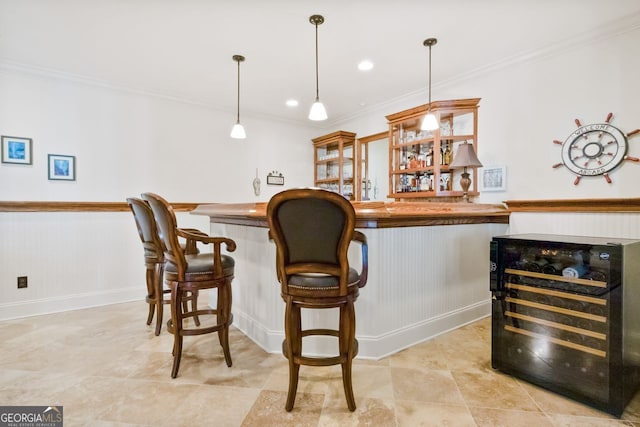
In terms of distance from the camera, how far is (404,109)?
4.05 metres

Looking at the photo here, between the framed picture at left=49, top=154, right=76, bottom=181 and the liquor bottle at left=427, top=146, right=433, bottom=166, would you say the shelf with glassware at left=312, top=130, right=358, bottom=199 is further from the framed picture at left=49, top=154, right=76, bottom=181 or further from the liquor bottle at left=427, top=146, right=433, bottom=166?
the framed picture at left=49, top=154, right=76, bottom=181

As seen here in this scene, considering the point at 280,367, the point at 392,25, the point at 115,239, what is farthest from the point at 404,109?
the point at 115,239

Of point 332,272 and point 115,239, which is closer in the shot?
point 332,272

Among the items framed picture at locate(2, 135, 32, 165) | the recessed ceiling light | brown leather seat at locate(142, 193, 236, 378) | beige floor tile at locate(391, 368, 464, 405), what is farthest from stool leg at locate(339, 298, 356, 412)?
framed picture at locate(2, 135, 32, 165)

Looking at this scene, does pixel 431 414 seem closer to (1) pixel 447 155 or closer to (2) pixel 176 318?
(2) pixel 176 318

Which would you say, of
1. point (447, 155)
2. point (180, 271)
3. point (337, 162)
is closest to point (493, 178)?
point (447, 155)

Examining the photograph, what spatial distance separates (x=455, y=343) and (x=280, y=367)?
134cm

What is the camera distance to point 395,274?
2.18m

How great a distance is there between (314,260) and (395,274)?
3.03 ft

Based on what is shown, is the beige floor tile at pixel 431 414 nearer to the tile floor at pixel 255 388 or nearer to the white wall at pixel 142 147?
the tile floor at pixel 255 388

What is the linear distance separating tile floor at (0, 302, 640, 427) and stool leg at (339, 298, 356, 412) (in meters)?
0.09

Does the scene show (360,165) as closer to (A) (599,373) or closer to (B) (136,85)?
(B) (136,85)

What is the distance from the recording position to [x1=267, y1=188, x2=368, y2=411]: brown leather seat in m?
1.38

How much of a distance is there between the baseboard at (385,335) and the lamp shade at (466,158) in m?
1.36
